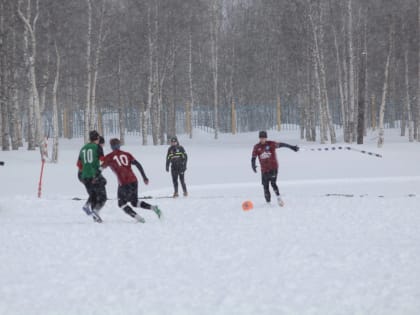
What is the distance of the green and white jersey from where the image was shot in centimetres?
1093

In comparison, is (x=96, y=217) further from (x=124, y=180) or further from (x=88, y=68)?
(x=88, y=68)

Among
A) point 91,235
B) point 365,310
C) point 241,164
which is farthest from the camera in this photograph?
point 241,164

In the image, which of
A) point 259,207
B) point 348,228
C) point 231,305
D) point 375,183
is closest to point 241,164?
point 375,183

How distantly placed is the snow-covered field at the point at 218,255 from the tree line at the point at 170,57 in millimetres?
9937

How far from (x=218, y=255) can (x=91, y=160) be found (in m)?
4.15

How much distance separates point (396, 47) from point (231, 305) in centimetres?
3089

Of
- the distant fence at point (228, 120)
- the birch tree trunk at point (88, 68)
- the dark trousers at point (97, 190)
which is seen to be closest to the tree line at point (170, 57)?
the birch tree trunk at point (88, 68)

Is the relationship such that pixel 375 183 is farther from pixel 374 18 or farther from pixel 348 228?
pixel 374 18

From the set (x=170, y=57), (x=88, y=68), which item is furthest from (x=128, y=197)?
(x=170, y=57)

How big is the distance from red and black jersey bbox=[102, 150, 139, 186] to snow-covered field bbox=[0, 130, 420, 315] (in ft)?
2.70

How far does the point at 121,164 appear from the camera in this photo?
10.8 metres

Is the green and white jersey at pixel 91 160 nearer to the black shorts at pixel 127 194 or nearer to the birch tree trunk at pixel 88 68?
the black shorts at pixel 127 194

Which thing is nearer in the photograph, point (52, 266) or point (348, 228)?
point (52, 266)

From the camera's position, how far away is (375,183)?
17969 millimetres
